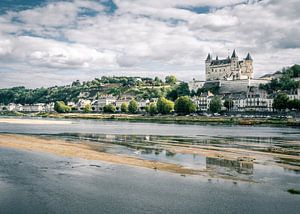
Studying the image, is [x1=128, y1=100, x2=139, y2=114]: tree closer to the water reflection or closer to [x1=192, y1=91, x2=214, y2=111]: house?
[x1=192, y1=91, x2=214, y2=111]: house

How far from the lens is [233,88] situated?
13538 centimetres

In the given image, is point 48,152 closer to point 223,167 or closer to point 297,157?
point 223,167

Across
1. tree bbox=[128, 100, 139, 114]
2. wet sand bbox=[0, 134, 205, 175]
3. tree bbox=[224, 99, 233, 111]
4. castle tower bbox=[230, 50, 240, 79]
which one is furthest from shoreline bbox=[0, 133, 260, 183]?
castle tower bbox=[230, 50, 240, 79]

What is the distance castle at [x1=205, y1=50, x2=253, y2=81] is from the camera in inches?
6063

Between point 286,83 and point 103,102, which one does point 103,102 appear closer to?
Answer: point 103,102

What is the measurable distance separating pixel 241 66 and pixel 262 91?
132 ft

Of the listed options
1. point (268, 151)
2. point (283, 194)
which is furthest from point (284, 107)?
point (283, 194)

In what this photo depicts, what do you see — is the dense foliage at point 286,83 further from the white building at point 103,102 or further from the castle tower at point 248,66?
the white building at point 103,102

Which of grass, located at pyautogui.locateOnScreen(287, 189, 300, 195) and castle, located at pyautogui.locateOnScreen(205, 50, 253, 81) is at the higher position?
castle, located at pyautogui.locateOnScreen(205, 50, 253, 81)

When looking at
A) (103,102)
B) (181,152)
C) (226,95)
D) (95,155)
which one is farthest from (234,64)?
(95,155)

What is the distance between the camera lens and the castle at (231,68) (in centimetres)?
15400

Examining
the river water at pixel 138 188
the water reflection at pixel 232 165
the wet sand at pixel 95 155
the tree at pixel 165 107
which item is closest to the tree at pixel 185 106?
the tree at pixel 165 107

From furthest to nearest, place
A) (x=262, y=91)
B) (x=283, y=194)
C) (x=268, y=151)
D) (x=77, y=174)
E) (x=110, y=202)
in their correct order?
(x=262, y=91), (x=268, y=151), (x=77, y=174), (x=283, y=194), (x=110, y=202)

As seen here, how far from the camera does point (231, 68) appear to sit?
157 meters
